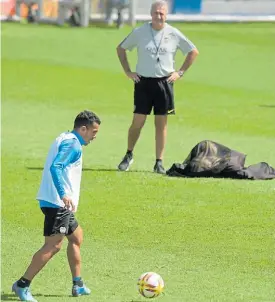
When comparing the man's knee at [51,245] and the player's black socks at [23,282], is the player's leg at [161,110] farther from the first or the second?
the player's black socks at [23,282]

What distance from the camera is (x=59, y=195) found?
9.36 metres

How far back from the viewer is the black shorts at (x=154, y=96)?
15492 mm

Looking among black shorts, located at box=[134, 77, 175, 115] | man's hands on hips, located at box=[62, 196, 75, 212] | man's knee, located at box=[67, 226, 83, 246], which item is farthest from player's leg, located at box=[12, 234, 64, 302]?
black shorts, located at box=[134, 77, 175, 115]

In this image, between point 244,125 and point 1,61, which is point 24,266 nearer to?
point 244,125

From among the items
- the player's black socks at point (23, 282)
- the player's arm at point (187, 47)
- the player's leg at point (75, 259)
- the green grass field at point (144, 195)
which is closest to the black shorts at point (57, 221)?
the player's leg at point (75, 259)

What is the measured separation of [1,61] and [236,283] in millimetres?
21728

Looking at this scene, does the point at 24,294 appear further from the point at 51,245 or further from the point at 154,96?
the point at 154,96

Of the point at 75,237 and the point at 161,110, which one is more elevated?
the point at 75,237

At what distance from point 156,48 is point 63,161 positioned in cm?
624

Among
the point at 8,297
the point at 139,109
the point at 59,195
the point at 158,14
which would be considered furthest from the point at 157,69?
the point at 8,297

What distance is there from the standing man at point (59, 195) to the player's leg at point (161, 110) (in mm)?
5891

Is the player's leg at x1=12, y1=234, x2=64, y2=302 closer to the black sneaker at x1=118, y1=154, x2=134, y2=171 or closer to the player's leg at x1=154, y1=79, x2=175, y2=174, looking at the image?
the player's leg at x1=154, y1=79, x2=175, y2=174

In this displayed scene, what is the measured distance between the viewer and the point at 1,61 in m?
31.0

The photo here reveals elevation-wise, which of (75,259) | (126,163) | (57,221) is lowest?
(126,163)
